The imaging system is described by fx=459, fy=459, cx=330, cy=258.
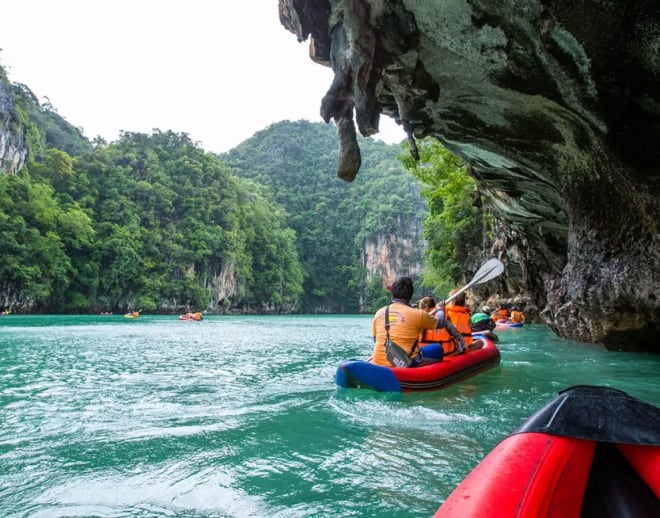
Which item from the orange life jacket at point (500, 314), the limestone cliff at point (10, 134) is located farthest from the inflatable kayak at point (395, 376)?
the limestone cliff at point (10, 134)

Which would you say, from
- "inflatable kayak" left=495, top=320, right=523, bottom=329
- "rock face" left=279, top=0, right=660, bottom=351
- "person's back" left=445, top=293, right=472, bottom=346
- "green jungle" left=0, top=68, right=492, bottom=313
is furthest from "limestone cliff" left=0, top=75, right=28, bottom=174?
"person's back" left=445, top=293, right=472, bottom=346

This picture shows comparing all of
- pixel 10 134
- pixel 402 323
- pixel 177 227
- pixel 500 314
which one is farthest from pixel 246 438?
pixel 177 227

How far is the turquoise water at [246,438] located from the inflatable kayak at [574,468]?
898 millimetres

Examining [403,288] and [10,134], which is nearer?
[403,288]

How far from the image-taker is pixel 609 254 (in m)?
5.62

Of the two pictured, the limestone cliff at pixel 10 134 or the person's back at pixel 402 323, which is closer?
the person's back at pixel 402 323

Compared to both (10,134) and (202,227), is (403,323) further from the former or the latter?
(202,227)

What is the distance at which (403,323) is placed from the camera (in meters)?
5.08

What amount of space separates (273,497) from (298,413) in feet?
6.49

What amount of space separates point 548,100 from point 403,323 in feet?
9.22

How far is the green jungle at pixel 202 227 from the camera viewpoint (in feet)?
101

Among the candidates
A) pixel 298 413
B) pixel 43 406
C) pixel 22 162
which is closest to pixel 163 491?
pixel 298 413

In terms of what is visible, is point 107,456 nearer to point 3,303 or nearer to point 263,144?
point 3,303

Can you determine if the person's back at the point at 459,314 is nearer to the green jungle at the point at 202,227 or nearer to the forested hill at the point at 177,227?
the green jungle at the point at 202,227
